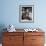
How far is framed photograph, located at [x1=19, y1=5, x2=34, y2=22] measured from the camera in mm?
3994

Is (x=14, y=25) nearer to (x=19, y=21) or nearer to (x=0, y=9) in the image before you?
(x=19, y=21)

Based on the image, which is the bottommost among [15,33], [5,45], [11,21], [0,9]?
[5,45]

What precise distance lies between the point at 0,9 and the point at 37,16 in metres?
1.19

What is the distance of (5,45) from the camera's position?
353 cm

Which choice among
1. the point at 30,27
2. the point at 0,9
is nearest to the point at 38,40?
the point at 30,27

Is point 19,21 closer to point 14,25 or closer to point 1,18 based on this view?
point 14,25

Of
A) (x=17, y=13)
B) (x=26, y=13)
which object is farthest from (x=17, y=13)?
(x=26, y=13)

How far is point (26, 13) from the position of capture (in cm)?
402

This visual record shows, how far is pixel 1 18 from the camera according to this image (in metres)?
4.01

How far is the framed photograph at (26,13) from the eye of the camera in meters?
3.99

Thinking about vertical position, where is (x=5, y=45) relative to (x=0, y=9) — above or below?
below

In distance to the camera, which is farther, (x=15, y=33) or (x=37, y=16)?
(x=37, y=16)

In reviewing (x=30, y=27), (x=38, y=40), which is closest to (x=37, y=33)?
(x=38, y=40)

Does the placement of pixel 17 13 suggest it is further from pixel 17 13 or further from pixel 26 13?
pixel 26 13
